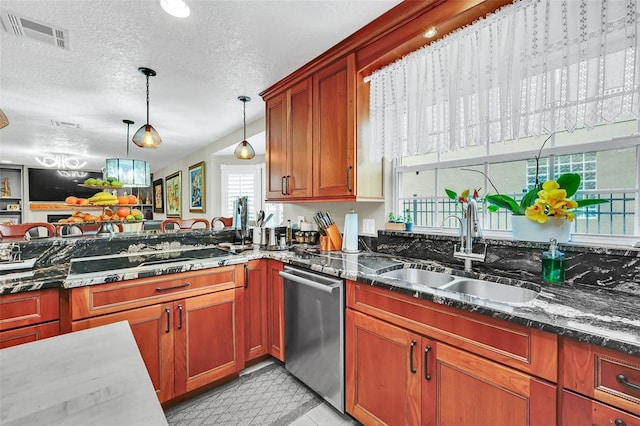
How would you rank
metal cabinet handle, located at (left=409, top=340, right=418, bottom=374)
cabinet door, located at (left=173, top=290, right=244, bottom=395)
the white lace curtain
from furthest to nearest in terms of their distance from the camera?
cabinet door, located at (left=173, top=290, right=244, bottom=395) → metal cabinet handle, located at (left=409, top=340, right=418, bottom=374) → the white lace curtain

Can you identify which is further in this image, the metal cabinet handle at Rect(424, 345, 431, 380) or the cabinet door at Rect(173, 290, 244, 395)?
the cabinet door at Rect(173, 290, 244, 395)

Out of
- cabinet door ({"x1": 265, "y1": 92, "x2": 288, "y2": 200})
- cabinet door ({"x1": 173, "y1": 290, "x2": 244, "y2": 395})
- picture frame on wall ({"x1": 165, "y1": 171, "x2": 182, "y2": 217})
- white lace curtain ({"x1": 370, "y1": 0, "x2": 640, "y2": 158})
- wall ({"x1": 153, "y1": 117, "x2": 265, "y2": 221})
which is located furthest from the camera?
picture frame on wall ({"x1": 165, "y1": 171, "x2": 182, "y2": 217})

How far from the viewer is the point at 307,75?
2.25 m

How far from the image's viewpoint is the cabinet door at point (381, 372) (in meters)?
1.28

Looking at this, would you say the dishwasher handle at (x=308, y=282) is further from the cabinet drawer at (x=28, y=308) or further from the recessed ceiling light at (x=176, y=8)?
the recessed ceiling light at (x=176, y=8)

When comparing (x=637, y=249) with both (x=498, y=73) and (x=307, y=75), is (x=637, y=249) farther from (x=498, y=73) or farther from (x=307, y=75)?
(x=307, y=75)

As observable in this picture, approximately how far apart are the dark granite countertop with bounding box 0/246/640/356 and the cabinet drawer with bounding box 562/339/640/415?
5cm

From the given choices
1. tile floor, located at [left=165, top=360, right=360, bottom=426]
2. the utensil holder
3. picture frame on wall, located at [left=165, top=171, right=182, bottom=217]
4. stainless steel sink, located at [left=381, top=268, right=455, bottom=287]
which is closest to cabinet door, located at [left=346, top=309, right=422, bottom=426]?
tile floor, located at [left=165, top=360, right=360, bottom=426]

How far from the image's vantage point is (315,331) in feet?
5.86

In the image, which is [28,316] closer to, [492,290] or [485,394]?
[485,394]

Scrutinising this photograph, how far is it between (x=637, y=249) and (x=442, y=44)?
4.39 ft

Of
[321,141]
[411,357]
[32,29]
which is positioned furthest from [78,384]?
[32,29]

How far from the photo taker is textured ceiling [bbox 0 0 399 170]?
160 cm

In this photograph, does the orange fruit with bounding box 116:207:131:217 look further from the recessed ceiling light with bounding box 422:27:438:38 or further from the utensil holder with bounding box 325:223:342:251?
the recessed ceiling light with bounding box 422:27:438:38
